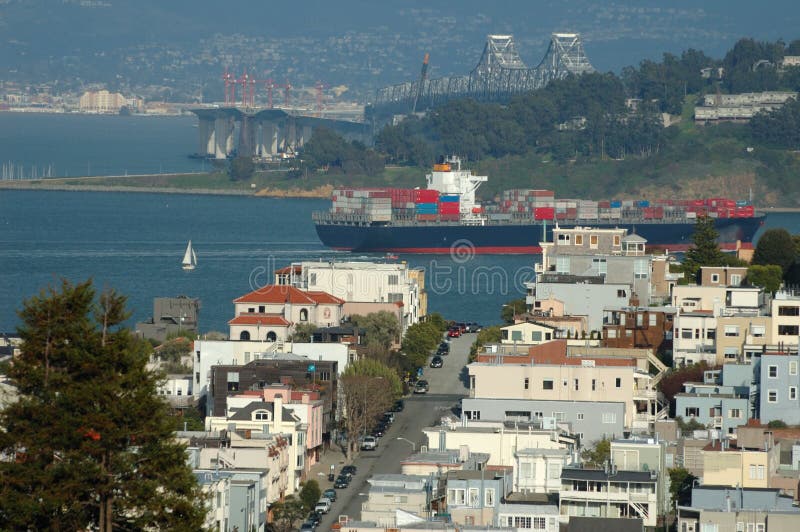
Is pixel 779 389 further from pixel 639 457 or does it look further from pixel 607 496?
pixel 607 496

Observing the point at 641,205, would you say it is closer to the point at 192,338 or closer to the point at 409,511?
the point at 192,338

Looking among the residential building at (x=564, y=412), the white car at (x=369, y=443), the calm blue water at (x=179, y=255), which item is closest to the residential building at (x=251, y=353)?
the white car at (x=369, y=443)

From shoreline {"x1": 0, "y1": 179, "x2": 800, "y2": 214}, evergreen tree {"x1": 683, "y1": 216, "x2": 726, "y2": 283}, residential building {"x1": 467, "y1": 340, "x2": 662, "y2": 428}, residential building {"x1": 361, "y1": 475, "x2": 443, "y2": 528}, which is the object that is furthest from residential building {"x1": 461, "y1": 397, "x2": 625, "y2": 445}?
shoreline {"x1": 0, "y1": 179, "x2": 800, "y2": 214}

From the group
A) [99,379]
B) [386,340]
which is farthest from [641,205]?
[99,379]

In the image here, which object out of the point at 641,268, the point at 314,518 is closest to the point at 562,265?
the point at 641,268

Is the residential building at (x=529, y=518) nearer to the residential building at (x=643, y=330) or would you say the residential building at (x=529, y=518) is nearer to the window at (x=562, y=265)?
the residential building at (x=643, y=330)

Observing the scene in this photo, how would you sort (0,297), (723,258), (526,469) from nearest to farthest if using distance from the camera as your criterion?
(526,469) < (723,258) < (0,297)
